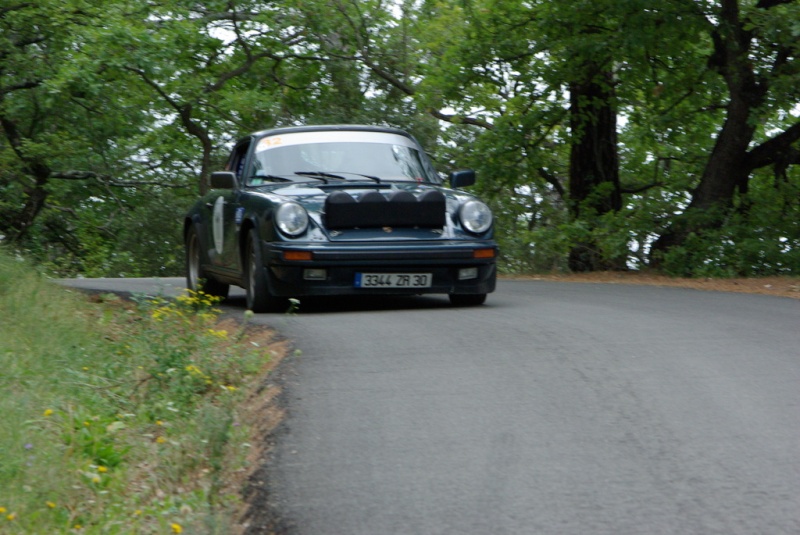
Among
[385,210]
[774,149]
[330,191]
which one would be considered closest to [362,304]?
[330,191]

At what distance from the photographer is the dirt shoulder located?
13375 mm

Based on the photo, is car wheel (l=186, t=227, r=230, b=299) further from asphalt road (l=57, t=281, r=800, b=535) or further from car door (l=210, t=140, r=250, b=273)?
asphalt road (l=57, t=281, r=800, b=535)

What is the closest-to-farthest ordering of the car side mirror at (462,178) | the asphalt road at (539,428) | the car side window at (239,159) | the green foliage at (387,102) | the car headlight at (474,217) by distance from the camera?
the asphalt road at (539,428)
the car headlight at (474,217)
the car side mirror at (462,178)
the car side window at (239,159)
the green foliage at (387,102)

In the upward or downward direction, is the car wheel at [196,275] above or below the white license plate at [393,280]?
below

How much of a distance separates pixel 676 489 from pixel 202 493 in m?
1.89

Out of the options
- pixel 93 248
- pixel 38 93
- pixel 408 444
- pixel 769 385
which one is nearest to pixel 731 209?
pixel 769 385

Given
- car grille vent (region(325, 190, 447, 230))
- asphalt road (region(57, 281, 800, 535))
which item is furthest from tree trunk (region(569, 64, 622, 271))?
asphalt road (region(57, 281, 800, 535))

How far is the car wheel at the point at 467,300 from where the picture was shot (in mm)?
10711

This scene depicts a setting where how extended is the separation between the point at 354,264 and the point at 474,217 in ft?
3.88

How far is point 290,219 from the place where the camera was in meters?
9.82

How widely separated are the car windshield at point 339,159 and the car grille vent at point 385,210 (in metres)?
0.69

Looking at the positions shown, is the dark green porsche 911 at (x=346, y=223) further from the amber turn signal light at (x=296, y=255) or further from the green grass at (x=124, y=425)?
the green grass at (x=124, y=425)

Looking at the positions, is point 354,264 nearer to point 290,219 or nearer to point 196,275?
point 290,219

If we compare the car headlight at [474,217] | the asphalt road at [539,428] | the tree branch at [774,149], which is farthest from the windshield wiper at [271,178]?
the tree branch at [774,149]
